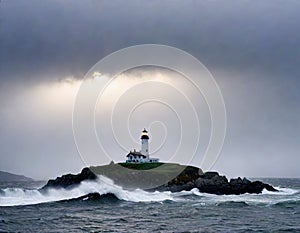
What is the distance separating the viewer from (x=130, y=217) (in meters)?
41.5

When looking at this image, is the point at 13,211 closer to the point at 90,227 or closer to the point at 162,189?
the point at 90,227

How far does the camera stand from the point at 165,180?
82.3 metres

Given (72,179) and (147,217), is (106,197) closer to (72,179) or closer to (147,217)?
(72,179)

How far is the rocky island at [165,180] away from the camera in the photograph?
77875 mm

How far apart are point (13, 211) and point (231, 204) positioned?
25.2m

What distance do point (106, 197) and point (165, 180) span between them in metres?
22.9

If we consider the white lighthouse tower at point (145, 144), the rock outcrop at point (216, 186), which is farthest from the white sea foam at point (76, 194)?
the white lighthouse tower at point (145, 144)

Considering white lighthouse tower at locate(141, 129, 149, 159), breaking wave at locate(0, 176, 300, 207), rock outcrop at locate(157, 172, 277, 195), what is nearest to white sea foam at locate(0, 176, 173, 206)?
breaking wave at locate(0, 176, 300, 207)

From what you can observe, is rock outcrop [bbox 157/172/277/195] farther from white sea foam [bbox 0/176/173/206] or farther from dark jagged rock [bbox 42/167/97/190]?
dark jagged rock [bbox 42/167/97/190]

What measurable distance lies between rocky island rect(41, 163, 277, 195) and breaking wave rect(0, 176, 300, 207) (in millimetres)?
1966

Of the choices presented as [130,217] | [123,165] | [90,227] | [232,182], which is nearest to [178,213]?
[130,217]

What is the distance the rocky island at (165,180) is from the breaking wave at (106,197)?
1966 millimetres

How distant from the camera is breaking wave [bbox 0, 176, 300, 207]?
5877 centimetres

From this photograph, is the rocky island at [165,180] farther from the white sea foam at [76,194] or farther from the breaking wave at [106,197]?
the white sea foam at [76,194]
